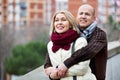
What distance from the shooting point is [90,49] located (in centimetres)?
333

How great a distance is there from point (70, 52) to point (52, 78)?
22cm

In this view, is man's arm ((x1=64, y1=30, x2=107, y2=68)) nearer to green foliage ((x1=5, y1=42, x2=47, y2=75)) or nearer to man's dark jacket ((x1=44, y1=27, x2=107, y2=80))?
man's dark jacket ((x1=44, y1=27, x2=107, y2=80))

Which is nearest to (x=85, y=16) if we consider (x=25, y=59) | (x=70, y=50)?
(x=70, y=50)

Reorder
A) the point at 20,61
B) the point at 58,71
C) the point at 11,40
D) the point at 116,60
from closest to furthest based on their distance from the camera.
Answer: the point at 58,71
the point at 116,60
the point at 20,61
the point at 11,40

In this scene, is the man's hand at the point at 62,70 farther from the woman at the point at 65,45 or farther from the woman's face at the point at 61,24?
the woman's face at the point at 61,24

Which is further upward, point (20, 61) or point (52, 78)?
point (52, 78)

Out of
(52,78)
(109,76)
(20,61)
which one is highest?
(52,78)

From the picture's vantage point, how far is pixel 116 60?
702cm

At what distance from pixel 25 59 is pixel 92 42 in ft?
115

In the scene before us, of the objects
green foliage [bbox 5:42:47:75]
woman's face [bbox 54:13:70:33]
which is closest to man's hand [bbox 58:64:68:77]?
woman's face [bbox 54:13:70:33]

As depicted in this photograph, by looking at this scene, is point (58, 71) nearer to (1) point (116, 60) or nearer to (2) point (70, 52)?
(2) point (70, 52)

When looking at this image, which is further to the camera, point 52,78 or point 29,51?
point 29,51

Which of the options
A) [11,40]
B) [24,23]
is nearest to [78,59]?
[11,40]

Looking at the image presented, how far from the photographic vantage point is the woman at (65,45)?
329 cm
